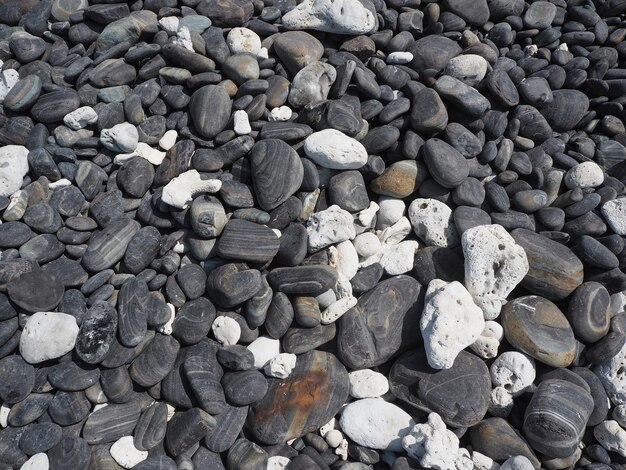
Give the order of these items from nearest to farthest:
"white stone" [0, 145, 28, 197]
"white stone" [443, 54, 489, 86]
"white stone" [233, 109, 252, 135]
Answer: "white stone" [0, 145, 28, 197] < "white stone" [233, 109, 252, 135] < "white stone" [443, 54, 489, 86]

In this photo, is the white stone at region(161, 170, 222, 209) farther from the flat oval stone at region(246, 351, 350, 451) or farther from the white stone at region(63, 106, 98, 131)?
the flat oval stone at region(246, 351, 350, 451)

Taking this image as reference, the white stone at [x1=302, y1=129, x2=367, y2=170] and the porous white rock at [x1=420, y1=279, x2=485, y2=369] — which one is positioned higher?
the white stone at [x1=302, y1=129, x2=367, y2=170]

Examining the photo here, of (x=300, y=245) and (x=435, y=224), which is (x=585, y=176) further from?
(x=300, y=245)

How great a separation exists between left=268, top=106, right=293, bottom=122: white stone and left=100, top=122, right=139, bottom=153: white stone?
896mm

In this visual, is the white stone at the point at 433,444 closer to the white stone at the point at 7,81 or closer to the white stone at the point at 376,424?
the white stone at the point at 376,424

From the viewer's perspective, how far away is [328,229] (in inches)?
112

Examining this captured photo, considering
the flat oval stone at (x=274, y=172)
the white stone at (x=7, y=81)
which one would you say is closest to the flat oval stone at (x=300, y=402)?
the flat oval stone at (x=274, y=172)

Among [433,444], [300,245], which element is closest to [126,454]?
[300,245]

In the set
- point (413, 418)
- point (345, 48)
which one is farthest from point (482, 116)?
point (413, 418)

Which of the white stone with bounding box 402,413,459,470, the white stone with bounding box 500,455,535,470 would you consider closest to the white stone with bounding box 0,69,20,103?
the white stone with bounding box 402,413,459,470

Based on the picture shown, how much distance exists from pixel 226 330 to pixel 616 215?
2.54 meters

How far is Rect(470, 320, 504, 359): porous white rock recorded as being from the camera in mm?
2717

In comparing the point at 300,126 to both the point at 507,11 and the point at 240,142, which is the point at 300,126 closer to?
the point at 240,142

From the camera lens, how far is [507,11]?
396 cm
